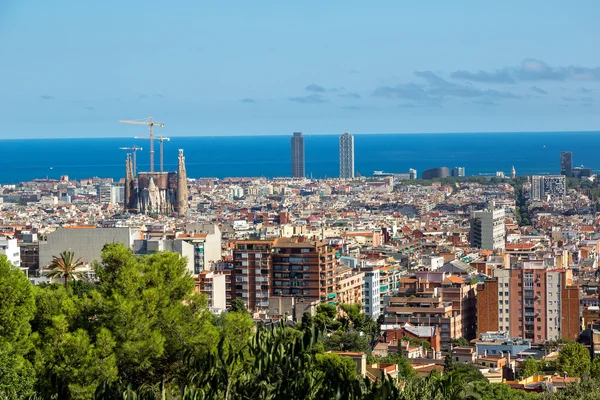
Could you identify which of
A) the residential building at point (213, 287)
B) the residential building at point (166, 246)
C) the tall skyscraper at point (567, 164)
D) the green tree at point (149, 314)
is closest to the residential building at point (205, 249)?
the residential building at point (166, 246)

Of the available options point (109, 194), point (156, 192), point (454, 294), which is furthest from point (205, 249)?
point (109, 194)

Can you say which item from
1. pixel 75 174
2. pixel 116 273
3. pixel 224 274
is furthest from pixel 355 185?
pixel 116 273

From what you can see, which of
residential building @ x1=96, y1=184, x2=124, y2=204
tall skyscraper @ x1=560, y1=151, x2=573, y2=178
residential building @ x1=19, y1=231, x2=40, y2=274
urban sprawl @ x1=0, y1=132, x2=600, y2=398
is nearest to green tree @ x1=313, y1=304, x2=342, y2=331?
urban sprawl @ x1=0, y1=132, x2=600, y2=398

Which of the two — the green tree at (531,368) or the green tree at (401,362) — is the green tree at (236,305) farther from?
the green tree at (531,368)

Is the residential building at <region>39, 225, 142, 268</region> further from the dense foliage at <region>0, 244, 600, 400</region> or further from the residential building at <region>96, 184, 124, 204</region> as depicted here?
the residential building at <region>96, 184, 124, 204</region>

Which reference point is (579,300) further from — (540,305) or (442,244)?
(442,244)

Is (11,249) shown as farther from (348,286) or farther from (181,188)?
(181,188)
